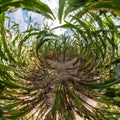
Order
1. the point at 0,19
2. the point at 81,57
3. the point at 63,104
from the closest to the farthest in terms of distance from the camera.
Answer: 1. the point at 0,19
2. the point at 63,104
3. the point at 81,57

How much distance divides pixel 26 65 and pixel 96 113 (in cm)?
53

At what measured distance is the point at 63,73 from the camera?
191 centimetres

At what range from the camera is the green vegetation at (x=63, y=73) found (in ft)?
5.62

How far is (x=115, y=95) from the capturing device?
6.05 feet

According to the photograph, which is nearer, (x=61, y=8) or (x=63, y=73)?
(x=61, y=8)

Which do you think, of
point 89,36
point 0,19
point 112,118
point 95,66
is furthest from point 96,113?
point 0,19

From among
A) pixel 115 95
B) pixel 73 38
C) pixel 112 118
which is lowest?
pixel 112 118

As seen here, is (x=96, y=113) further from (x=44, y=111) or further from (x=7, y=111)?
(x=7, y=111)

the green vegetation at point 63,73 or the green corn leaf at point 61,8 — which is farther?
the green vegetation at point 63,73

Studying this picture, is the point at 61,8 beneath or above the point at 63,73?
above

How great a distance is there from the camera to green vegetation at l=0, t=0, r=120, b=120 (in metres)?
1.71

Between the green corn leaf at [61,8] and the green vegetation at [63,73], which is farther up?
the green corn leaf at [61,8]

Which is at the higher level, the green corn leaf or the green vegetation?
the green corn leaf

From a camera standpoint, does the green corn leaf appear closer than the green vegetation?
Yes
